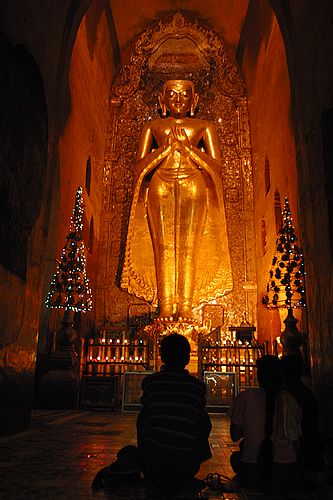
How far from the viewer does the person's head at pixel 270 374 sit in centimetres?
234

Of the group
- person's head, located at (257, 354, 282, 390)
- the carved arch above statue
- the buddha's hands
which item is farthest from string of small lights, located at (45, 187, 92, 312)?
the carved arch above statue

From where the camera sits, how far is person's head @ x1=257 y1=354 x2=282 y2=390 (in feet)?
7.68

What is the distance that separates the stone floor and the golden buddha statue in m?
4.34

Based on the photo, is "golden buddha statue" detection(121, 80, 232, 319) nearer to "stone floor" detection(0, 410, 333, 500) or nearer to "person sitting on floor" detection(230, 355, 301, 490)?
"stone floor" detection(0, 410, 333, 500)

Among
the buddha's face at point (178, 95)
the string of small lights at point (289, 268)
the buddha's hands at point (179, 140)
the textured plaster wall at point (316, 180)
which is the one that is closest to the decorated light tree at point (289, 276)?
the string of small lights at point (289, 268)

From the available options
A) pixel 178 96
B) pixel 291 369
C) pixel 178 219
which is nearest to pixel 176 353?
pixel 291 369

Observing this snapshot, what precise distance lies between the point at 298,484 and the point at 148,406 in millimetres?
836

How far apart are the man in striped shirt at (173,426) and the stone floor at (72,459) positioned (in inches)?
5.5

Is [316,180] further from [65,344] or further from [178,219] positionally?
[178,219]

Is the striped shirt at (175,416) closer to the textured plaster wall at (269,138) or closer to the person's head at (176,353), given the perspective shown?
the person's head at (176,353)

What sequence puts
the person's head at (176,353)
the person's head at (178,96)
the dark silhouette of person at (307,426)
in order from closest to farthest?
the person's head at (176,353)
the dark silhouette of person at (307,426)
the person's head at (178,96)

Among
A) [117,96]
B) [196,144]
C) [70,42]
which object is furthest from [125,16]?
[70,42]

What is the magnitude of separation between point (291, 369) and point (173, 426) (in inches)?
28.3

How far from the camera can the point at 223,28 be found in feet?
36.7
